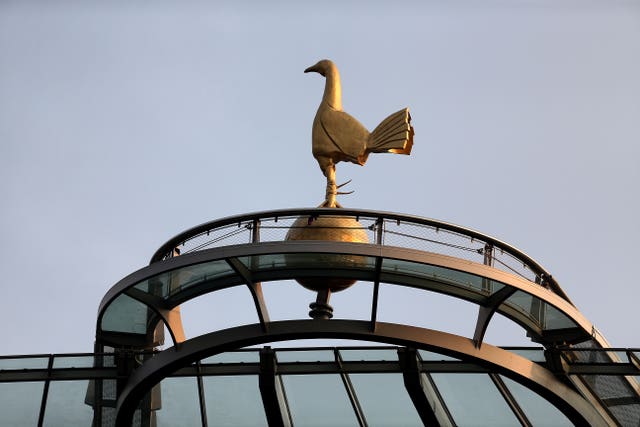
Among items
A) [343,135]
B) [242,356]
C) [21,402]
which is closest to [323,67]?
[343,135]

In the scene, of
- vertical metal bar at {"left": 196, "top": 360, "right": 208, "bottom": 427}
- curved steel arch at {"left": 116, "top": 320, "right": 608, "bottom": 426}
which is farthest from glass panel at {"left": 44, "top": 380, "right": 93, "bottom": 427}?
curved steel arch at {"left": 116, "top": 320, "right": 608, "bottom": 426}

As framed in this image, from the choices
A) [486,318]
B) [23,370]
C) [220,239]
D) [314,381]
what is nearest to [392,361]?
[314,381]

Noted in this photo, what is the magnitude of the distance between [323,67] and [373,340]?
22.0 ft

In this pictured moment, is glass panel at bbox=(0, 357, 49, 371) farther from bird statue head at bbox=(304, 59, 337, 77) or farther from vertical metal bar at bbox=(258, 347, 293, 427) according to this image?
bird statue head at bbox=(304, 59, 337, 77)

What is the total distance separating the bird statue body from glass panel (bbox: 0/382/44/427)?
8.62 m

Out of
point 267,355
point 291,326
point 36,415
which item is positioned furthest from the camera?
point 36,415

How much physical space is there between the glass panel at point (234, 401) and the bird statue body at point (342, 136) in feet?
17.3

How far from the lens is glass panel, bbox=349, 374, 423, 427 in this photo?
28.4 m

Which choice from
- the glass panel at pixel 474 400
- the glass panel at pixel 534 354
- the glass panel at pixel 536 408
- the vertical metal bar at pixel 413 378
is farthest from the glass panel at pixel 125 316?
the glass panel at pixel 536 408

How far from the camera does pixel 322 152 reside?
25.5 metres

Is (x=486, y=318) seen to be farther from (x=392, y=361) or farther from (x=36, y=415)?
(x=36, y=415)

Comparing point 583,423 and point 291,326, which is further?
point 583,423

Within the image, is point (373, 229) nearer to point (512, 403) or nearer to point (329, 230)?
point (329, 230)

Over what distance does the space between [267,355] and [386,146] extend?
571 centimetres
